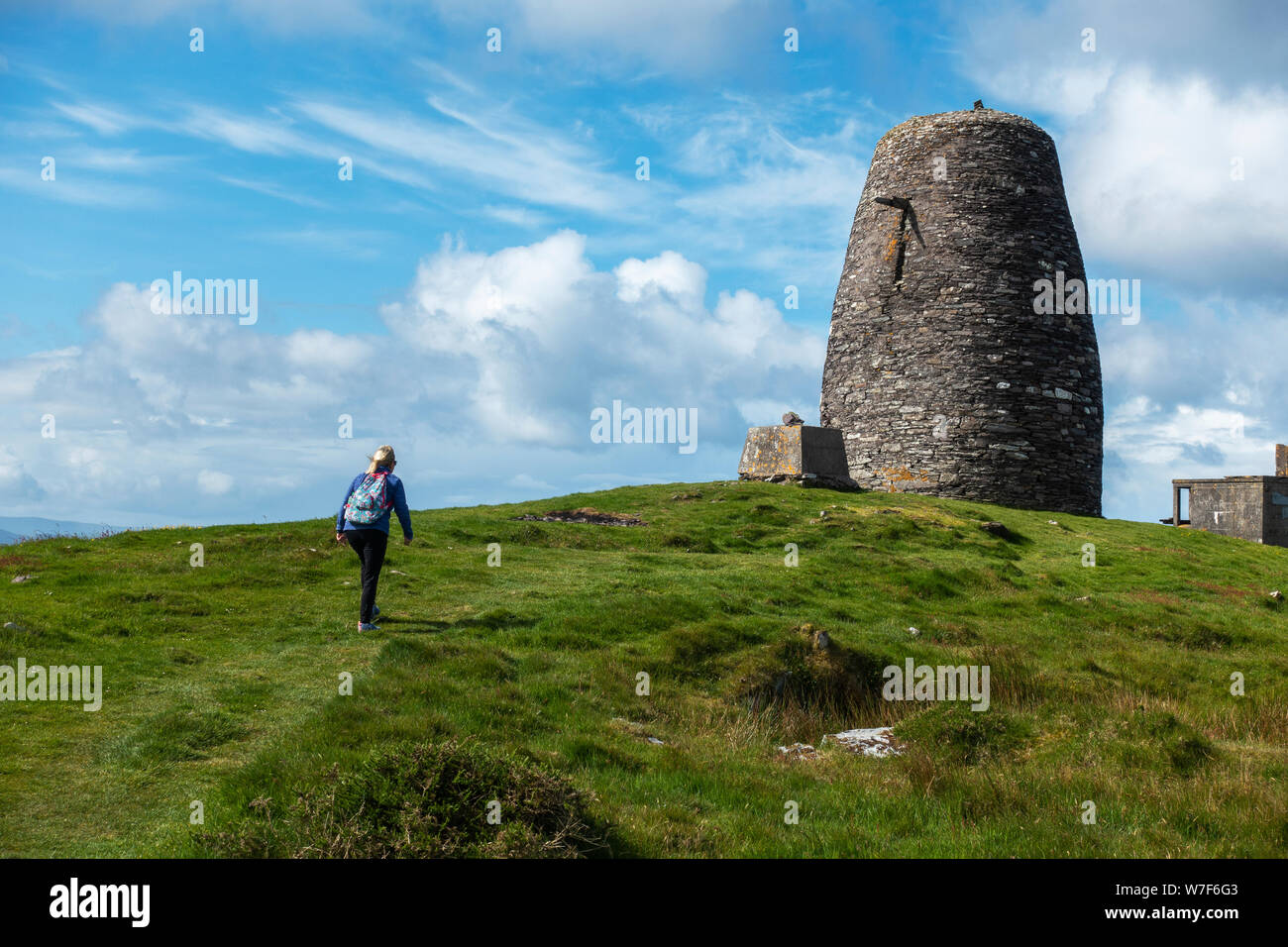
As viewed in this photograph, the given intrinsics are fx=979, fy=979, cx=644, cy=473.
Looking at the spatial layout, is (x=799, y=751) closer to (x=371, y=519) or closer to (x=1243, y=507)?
(x=371, y=519)

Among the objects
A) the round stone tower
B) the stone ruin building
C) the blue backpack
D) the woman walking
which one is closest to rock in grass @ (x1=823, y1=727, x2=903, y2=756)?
the woman walking

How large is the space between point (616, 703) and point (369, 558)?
4.67 metres

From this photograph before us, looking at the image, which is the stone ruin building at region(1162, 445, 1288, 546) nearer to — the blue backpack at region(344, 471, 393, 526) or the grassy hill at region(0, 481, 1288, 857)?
the grassy hill at region(0, 481, 1288, 857)

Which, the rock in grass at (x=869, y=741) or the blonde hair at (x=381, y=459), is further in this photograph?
the blonde hair at (x=381, y=459)

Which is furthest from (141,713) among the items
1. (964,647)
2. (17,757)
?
(964,647)

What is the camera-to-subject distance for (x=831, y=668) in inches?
529

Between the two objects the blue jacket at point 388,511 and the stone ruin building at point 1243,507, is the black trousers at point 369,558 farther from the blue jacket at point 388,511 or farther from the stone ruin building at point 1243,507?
the stone ruin building at point 1243,507

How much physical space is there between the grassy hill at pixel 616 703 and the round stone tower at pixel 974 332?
491 inches

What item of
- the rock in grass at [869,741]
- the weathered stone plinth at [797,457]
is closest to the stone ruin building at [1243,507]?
the weathered stone plinth at [797,457]

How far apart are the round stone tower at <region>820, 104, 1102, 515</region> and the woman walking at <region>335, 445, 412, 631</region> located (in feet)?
79.4

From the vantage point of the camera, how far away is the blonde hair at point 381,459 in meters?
14.5

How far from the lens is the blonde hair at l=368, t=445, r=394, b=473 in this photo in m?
14.5

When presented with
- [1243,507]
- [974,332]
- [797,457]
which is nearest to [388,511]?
[797,457]
